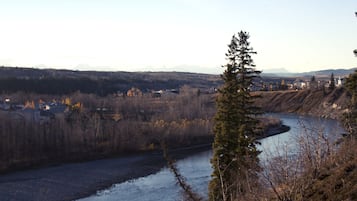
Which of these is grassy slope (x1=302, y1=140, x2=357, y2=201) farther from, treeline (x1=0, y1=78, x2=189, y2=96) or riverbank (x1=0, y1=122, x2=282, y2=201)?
treeline (x1=0, y1=78, x2=189, y2=96)

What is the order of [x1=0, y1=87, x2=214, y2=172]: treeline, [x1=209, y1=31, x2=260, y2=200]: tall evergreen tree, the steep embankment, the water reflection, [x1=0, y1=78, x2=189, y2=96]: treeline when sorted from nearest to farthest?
[x1=209, y1=31, x2=260, y2=200]: tall evergreen tree → the water reflection → [x1=0, y1=87, x2=214, y2=172]: treeline → the steep embankment → [x1=0, y1=78, x2=189, y2=96]: treeline

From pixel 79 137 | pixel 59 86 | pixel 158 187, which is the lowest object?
pixel 158 187

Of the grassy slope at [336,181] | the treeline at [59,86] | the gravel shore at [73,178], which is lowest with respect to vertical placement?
the gravel shore at [73,178]

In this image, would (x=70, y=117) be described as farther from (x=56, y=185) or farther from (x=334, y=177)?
(x=334, y=177)

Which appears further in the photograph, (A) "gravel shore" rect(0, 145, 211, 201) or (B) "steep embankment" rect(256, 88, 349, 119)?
(B) "steep embankment" rect(256, 88, 349, 119)

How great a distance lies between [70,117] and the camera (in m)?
44.7

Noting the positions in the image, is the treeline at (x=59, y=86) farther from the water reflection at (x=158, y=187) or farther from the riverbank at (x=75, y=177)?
the water reflection at (x=158, y=187)

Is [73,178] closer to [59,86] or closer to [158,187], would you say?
[158,187]

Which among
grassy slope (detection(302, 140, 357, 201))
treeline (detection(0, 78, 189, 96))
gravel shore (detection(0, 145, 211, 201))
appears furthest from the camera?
treeline (detection(0, 78, 189, 96))

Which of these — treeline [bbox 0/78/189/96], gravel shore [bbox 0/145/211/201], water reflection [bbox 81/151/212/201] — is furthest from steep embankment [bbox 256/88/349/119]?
water reflection [bbox 81/151/212/201]

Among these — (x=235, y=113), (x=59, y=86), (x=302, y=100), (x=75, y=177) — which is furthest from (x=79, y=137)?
(x=59, y=86)

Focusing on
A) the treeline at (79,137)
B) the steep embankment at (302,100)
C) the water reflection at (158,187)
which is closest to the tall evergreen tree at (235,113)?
the water reflection at (158,187)

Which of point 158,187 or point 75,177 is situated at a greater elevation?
point 158,187

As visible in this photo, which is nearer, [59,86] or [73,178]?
[73,178]
